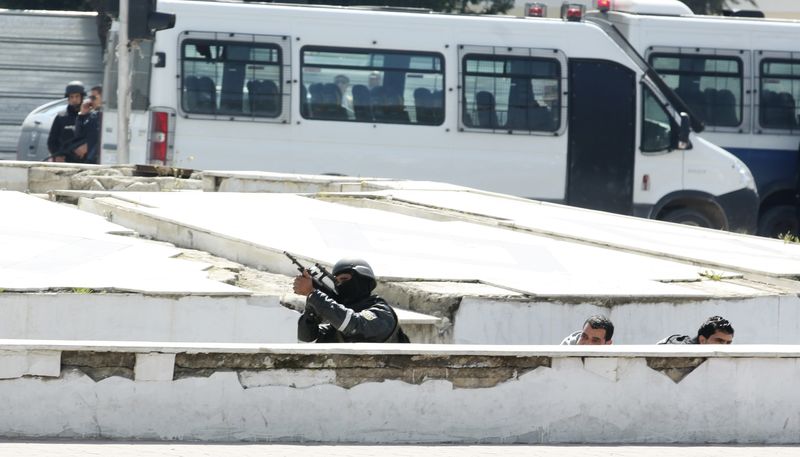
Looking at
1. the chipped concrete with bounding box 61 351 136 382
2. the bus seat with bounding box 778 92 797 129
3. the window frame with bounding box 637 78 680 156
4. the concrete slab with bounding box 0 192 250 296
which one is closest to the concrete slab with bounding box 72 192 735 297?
the concrete slab with bounding box 0 192 250 296

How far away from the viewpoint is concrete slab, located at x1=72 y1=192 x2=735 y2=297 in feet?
32.7

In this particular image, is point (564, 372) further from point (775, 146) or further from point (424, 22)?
point (775, 146)

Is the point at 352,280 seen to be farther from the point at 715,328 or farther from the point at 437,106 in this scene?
the point at 437,106

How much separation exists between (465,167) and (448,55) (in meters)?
1.24

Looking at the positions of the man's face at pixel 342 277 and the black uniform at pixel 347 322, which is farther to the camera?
the man's face at pixel 342 277

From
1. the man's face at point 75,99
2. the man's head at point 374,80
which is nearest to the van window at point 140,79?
the man's face at point 75,99

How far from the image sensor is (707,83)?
1911 centimetres

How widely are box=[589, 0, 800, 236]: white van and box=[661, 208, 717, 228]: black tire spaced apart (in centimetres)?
109

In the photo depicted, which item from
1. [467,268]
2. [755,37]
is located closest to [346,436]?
[467,268]

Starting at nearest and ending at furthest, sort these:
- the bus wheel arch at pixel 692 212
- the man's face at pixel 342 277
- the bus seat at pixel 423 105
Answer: the man's face at pixel 342 277 → the bus seat at pixel 423 105 → the bus wheel arch at pixel 692 212

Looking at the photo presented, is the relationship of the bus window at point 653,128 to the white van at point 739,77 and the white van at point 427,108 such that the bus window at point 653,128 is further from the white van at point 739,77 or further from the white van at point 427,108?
the white van at point 739,77

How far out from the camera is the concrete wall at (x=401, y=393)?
709 cm

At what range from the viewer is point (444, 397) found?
24.2ft

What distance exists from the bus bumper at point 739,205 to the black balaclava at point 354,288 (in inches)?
412
